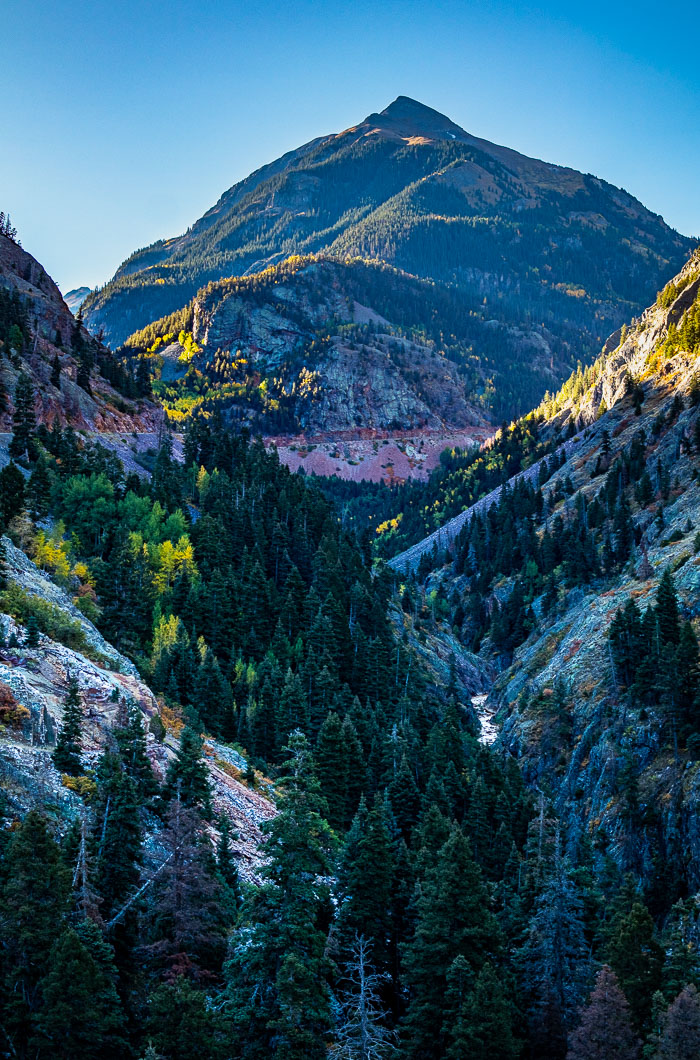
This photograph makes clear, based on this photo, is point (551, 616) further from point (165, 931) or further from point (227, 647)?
point (165, 931)

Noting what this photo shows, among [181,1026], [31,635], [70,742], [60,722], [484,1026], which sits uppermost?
[31,635]

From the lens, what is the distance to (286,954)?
30406mm

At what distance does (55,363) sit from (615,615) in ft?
278

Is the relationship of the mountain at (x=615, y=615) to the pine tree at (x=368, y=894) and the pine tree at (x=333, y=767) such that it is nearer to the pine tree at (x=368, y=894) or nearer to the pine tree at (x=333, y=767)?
the pine tree at (x=333, y=767)

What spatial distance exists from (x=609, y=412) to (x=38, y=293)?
11232cm

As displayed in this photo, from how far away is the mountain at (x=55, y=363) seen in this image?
122m

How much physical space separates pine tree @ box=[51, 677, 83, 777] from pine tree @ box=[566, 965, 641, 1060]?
77.5ft

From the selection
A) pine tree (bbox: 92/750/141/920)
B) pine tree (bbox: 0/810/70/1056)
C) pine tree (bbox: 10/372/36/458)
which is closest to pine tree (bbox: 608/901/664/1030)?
pine tree (bbox: 92/750/141/920)

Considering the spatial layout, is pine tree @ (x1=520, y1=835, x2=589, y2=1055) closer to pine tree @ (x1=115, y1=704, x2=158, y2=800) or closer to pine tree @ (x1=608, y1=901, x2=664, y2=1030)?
pine tree @ (x1=608, y1=901, x2=664, y2=1030)

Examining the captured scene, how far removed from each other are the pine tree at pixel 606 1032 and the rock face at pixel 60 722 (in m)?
16.8

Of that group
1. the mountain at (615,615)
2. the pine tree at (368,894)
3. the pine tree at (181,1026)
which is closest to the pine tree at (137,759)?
the pine tree at (368,894)

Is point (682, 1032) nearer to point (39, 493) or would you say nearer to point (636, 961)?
point (636, 961)

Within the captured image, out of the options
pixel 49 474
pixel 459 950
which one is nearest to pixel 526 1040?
pixel 459 950

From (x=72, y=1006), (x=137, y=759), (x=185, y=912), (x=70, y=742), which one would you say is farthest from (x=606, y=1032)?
(x=70, y=742)
